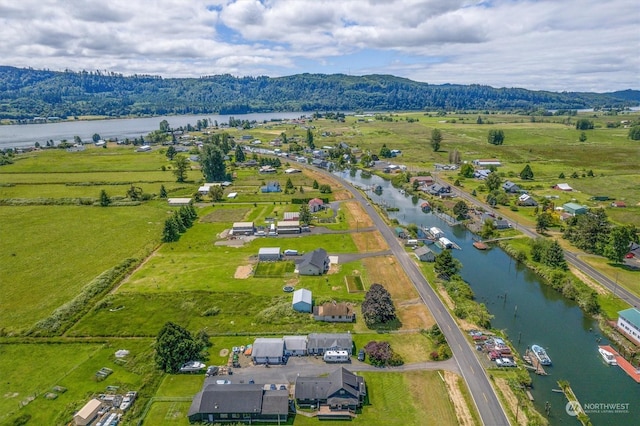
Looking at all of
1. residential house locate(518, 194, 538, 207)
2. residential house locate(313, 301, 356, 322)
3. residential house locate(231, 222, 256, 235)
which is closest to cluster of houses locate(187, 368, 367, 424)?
residential house locate(313, 301, 356, 322)

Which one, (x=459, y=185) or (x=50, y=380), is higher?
(x=459, y=185)

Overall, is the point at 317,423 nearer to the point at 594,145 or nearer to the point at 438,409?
the point at 438,409

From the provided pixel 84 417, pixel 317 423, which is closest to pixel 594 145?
pixel 317 423

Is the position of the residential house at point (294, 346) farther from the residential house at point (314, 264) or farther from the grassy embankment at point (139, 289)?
the residential house at point (314, 264)

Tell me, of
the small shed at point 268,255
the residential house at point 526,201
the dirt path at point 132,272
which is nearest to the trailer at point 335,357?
the small shed at point 268,255

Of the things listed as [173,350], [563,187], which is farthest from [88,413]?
[563,187]

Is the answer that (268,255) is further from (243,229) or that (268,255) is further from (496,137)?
(496,137)

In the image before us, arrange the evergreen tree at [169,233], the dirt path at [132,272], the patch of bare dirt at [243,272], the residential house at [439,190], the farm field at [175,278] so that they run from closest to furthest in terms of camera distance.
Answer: the farm field at [175,278] → the dirt path at [132,272] → the patch of bare dirt at [243,272] → the evergreen tree at [169,233] → the residential house at [439,190]
